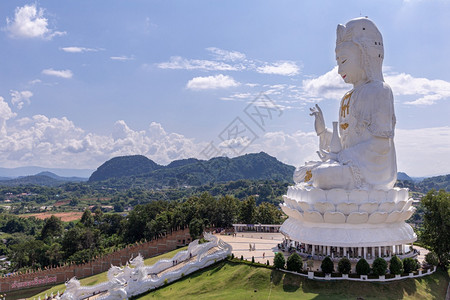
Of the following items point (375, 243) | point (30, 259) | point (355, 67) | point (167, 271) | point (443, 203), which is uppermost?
point (355, 67)

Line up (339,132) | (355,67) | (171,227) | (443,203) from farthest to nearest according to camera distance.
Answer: (171,227) → (339,132) → (355,67) → (443,203)

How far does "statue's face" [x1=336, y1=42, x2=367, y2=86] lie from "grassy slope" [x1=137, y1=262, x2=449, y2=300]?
484 inches

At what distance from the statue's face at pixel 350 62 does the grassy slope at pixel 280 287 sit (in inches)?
484

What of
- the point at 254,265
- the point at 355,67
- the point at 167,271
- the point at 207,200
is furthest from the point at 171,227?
the point at 355,67

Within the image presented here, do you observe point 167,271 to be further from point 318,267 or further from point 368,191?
point 368,191

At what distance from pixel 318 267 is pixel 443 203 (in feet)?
28.7

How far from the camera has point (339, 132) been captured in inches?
999

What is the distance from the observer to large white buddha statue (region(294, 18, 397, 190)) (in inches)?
844

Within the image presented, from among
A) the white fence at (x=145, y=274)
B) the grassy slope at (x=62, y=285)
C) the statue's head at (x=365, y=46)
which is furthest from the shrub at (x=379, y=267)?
the grassy slope at (x=62, y=285)

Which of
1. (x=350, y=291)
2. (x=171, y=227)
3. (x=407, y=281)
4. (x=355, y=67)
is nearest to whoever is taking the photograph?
(x=350, y=291)

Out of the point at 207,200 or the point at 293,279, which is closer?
the point at 293,279

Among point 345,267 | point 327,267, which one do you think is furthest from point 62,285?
point 345,267

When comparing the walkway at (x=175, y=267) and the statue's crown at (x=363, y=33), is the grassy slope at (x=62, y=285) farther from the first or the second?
the statue's crown at (x=363, y=33)

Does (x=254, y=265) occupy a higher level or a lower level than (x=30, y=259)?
higher
